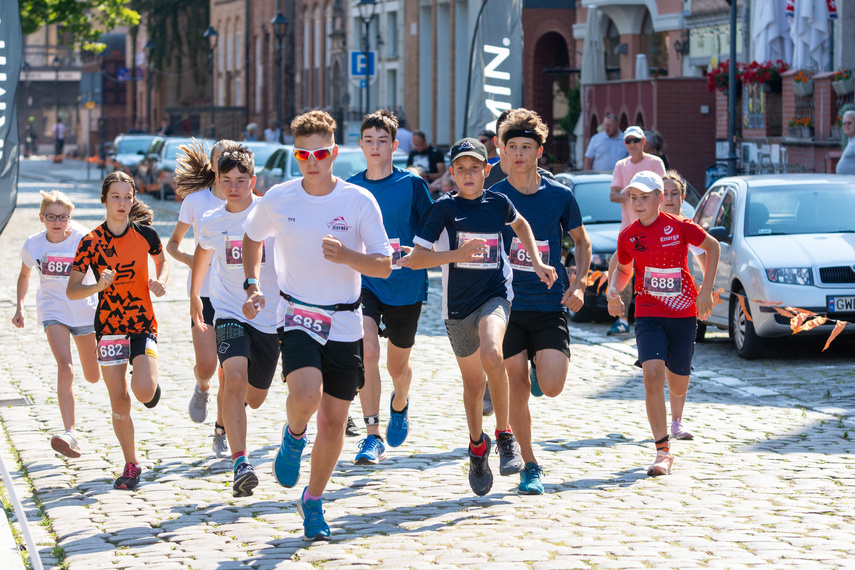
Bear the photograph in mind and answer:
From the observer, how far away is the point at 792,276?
472 inches

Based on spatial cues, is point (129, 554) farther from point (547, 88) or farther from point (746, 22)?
point (547, 88)

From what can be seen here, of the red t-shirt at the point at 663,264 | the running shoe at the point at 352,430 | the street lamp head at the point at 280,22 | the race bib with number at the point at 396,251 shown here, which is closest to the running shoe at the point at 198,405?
the running shoe at the point at 352,430

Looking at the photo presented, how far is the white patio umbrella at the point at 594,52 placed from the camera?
3153 centimetres

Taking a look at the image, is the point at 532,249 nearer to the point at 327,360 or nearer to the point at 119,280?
the point at 327,360

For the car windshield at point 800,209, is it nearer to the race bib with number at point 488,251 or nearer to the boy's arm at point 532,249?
the boy's arm at point 532,249

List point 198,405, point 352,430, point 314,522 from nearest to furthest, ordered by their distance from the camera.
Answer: point 314,522 < point 198,405 < point 352,430

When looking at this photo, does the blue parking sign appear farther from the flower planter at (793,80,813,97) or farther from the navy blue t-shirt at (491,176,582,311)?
the navy blue t-shirt at (491,176,582,311)

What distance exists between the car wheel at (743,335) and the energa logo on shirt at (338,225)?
6761mm

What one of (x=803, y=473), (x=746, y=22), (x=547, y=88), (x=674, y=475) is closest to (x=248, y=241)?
(x=674, y=475)

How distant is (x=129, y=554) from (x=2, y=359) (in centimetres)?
713

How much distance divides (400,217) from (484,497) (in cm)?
190

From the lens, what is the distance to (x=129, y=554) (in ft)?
19.9

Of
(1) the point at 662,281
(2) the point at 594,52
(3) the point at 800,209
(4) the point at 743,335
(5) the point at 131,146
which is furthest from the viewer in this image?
(5) the point at 131,146

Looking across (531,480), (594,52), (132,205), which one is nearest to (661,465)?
(531,480)
